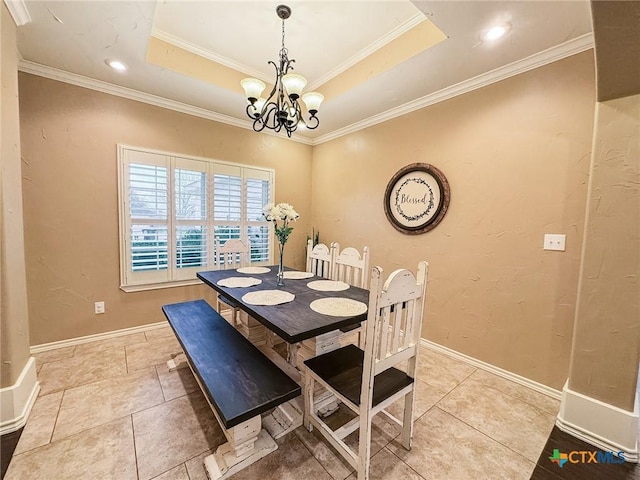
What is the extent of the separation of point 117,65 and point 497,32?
3050 millimetres

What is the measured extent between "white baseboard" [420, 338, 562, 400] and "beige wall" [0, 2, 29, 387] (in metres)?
3.30

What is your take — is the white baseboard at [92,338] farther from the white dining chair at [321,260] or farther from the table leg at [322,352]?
the table leg at [322,352]

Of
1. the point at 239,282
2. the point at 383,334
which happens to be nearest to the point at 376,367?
the point at 383,334

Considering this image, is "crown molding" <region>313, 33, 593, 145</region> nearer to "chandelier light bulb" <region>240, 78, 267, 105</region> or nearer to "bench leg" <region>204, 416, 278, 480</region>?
"chandelier light bulb" <region>240, 78, 267, 105</region>

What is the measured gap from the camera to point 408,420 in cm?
146

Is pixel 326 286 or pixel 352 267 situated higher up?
pixel 352 267

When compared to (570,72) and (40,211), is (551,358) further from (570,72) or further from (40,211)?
(40,211)

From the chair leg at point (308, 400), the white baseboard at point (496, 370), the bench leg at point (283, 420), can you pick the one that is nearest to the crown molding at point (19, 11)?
the chair leg at point (308, 400)

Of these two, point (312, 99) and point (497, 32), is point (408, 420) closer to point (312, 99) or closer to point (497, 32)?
point (312, 99)

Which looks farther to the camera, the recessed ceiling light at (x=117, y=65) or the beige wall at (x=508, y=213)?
the recessed ceiling light at (x=117, y=65)

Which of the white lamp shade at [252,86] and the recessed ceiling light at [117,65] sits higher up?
the recessed ceiling light at [117,65]

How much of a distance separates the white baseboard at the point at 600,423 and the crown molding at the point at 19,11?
4.26 metres

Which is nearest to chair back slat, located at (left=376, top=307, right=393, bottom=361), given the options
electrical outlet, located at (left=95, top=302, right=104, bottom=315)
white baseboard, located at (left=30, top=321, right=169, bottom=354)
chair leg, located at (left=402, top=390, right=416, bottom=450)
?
chair leg, located at (left=402, top=390, right=416, bottom=450)

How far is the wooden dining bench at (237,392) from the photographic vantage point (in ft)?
4.04
